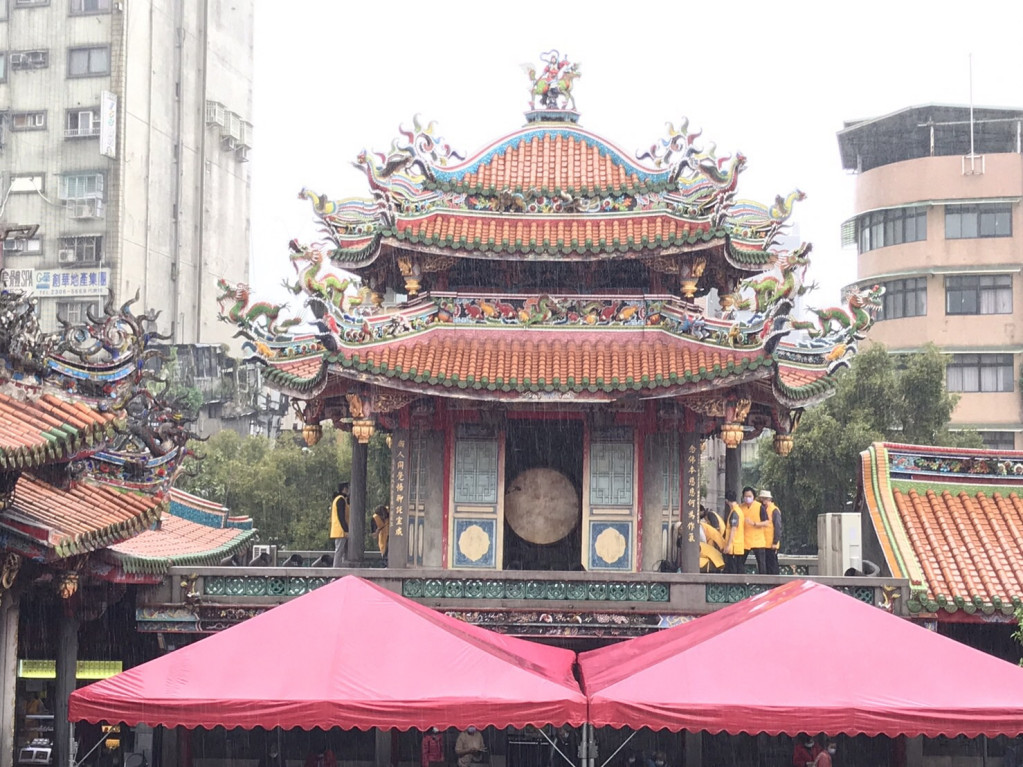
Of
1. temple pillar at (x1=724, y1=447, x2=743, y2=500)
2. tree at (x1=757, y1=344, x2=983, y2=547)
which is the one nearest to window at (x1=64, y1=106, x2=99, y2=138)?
tree at (x1=757, y1=344, x2=983, y2=547)

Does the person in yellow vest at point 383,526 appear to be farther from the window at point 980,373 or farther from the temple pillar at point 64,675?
the window at point 980,373

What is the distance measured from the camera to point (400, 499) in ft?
62.1

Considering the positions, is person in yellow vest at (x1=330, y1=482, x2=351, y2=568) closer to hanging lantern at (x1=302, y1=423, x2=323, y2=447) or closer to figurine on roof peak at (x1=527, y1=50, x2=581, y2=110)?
hanging lantern at (x1=302, y1=423, x2=323, y2=447)

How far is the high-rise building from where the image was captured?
48031 mm

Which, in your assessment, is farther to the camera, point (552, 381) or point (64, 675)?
point (552, 381)

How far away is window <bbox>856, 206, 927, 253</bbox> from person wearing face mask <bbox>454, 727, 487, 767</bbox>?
32.9m

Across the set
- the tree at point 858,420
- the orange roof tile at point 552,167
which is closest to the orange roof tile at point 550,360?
the orange roof tile at point 552,167

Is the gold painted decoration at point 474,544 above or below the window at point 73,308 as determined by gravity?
below

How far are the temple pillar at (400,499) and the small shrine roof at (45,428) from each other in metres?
5.36

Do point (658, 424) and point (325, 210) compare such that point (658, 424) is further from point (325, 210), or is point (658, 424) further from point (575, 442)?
point (325, 210)

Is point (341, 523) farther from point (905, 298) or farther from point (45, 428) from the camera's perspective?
point (905, 298)

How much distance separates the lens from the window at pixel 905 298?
4475cm

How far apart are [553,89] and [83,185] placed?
31346 mm

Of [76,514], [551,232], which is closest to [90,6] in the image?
[551,232]
